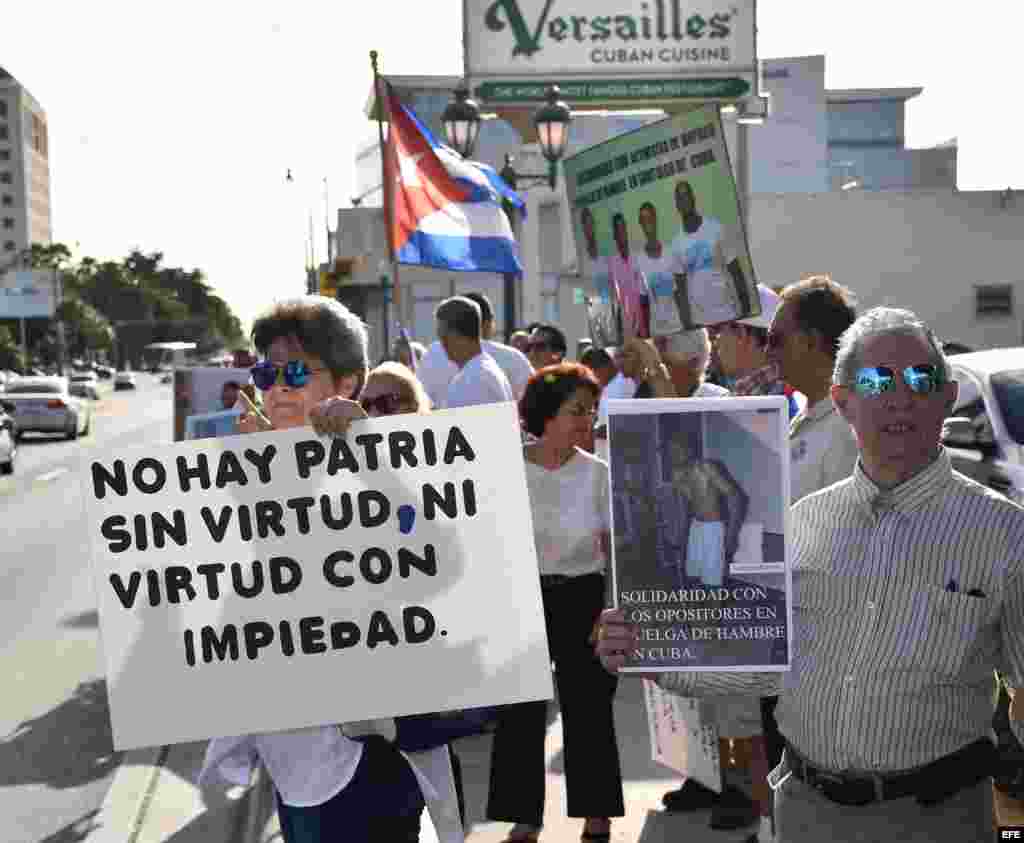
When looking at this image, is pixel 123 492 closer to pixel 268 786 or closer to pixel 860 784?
pixel 860 784

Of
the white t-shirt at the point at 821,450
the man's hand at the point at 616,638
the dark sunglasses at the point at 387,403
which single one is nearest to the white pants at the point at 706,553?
the man's hand at the point at 616,638

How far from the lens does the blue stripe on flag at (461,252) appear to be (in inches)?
336

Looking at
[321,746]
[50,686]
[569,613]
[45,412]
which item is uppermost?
[321,746]

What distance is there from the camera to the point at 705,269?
6145mm

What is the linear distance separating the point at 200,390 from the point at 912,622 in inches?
360

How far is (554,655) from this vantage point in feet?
18.8

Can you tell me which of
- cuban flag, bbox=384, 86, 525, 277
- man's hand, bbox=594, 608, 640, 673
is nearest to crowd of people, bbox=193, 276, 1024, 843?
man's hand, bbox=594, 608, 640, 673

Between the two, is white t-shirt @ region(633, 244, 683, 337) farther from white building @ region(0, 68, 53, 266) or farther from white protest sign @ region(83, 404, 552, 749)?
white building @ region(0, 68, 53, 266)

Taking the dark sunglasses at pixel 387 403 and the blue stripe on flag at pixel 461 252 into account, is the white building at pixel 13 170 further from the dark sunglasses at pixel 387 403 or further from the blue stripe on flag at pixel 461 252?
the dark sunglasses at pixel 387 403

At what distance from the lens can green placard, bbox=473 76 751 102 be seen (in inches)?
819

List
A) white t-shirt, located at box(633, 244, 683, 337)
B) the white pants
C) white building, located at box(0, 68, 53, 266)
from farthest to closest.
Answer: white building, located at box(0, 68, 53, 266) → white t-shirt, located at box(633, 244, 683, 337) → the white pants

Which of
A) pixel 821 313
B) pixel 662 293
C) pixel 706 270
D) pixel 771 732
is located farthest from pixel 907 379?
pixel 662 293

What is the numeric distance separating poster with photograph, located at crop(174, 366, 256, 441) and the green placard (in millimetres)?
10422

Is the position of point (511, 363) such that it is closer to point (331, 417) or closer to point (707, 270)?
point (707, 270)
